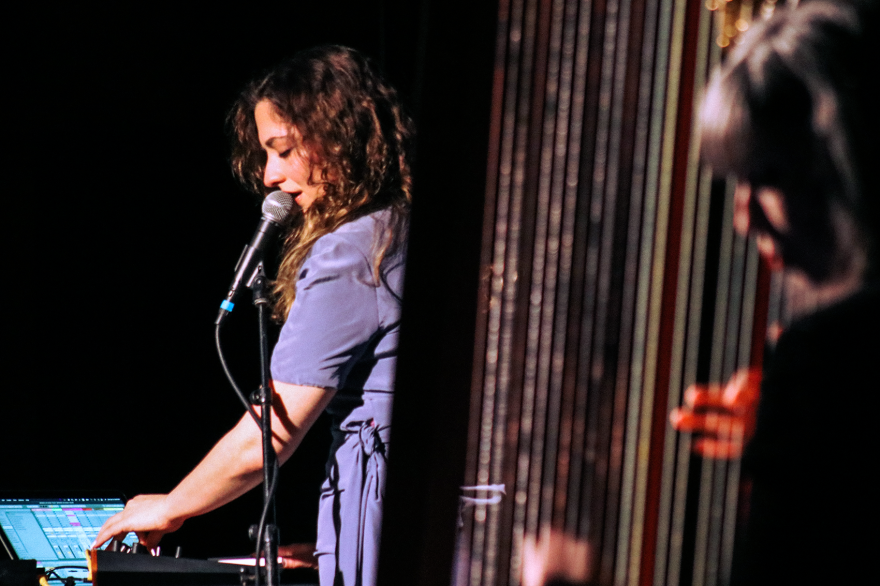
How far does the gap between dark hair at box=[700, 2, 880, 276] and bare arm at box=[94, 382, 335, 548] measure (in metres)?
0.99

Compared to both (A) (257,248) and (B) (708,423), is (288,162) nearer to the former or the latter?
(A) (257,248)

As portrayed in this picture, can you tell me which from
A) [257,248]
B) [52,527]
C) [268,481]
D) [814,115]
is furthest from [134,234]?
[814,115]

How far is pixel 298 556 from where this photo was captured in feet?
5.50

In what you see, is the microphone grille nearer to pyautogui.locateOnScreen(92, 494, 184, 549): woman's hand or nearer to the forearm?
the forearm

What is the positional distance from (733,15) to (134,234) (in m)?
2.42

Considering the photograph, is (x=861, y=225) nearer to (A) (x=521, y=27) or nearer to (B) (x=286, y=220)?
(A) (x=521, y=27)

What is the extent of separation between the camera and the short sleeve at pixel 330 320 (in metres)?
1.50

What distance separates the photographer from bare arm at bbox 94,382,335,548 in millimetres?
1528

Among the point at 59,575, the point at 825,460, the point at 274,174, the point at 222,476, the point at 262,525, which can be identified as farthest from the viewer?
the point at 59,575

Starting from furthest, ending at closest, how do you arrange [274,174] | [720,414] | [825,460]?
[274,174], [720,414], [825,460]

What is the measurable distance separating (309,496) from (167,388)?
653mm

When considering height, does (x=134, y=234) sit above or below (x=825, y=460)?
above

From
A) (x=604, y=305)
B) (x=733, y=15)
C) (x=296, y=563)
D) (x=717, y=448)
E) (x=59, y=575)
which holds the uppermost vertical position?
(x=733, y=15)

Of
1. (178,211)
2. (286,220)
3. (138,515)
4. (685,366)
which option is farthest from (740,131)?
(178,211)
